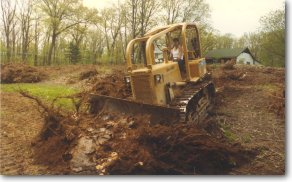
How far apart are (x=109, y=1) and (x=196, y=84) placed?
7.71ft

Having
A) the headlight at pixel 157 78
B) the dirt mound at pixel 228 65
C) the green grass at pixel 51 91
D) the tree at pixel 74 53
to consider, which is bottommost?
the green grass at pixel 51 91

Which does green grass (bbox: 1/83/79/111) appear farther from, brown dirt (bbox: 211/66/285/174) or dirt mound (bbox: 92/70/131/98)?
brown dirt (bbox: 211/66/285/174)

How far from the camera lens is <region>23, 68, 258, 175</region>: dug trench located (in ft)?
15.8

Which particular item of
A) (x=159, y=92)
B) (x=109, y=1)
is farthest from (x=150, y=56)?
(x=109, y=1)

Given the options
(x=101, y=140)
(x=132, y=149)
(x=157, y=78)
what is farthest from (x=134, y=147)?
(x=157, y=78)

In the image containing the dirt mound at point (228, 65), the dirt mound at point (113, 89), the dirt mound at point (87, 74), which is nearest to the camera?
the dirt mound at point (113, 89)

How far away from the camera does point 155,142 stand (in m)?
5.09

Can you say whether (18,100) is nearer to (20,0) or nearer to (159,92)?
(20,0)

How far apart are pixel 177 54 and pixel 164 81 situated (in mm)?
921

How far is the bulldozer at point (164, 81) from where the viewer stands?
18.4 feet

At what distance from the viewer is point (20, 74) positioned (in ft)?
40.7

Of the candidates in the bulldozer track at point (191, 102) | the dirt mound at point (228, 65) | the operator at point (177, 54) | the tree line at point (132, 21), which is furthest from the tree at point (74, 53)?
the bulldozer track at point (191, 102)

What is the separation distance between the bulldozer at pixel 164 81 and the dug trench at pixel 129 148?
0.66 feet

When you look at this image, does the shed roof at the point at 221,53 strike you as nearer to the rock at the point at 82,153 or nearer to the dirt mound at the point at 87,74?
the dirt mound at the point at 87,74
